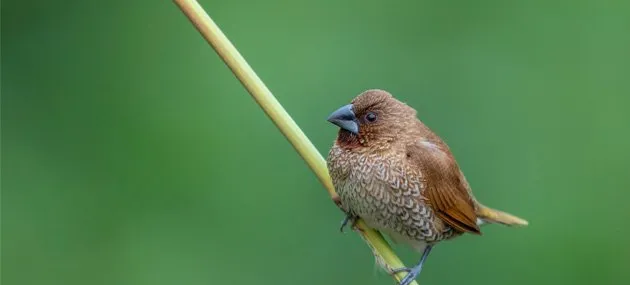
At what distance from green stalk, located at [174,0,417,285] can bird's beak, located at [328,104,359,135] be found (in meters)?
0.44

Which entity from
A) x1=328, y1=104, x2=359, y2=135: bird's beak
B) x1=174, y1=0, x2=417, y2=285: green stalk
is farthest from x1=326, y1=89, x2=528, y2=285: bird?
x1=174, y1=0, x2=417, y2=285: green stalk

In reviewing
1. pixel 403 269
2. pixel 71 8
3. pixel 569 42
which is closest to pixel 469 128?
pixel 569 42

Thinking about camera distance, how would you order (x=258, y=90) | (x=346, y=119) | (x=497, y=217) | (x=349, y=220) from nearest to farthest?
(x=258, y=90)
(x=346, y=119)
(x=349, y=220)
(x=497, y=217)

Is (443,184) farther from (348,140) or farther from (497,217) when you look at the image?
(497,217)

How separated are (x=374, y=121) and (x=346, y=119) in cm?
11

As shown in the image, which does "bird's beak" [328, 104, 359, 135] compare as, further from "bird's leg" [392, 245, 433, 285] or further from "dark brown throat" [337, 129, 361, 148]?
"bird's leg" [392, 245, 433, 285]

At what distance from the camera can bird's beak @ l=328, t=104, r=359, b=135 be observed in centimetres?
270

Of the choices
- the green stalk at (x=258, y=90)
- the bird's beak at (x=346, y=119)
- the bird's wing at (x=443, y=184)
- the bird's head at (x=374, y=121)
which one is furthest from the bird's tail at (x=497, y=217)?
the green stalk at (x=258, y=90)

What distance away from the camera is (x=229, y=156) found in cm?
415

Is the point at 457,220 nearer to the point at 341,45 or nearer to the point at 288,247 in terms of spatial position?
the point at 288,247

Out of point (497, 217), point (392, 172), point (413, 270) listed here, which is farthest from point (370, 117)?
Answer: point (497, 217)

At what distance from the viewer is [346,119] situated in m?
2.74

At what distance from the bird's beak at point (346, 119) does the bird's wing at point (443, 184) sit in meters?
0.20

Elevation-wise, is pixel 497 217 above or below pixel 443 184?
below
